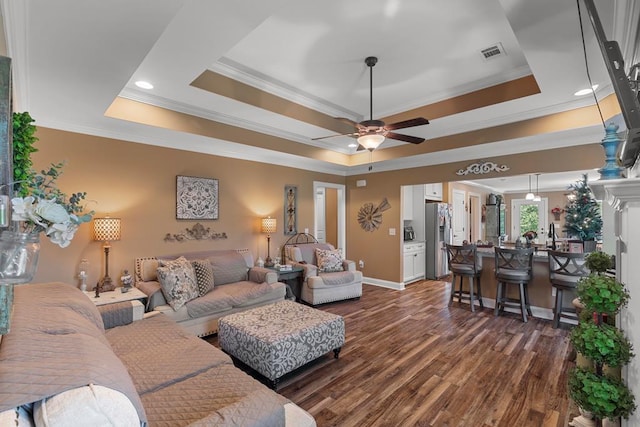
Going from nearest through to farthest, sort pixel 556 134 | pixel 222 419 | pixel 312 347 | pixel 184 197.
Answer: pixel 222 419 → pixel 312 347 → pixel 556 134 → pixel 184 197

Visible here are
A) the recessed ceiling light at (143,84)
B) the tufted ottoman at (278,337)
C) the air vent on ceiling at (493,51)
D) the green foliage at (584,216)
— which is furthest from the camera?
the green foliage at (584,216)

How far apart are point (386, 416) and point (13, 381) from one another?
209 cm

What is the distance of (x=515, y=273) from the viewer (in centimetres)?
393

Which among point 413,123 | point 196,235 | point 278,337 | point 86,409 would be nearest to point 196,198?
point 196,235

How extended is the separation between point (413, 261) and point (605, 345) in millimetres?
4709

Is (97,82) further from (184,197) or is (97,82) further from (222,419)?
(222,419)

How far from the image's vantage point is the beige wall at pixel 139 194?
3201 millimetres

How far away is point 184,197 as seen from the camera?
13.3 feet

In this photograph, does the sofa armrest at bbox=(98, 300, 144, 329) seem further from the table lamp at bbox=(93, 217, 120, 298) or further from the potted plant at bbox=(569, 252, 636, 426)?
the potted plant at bbox=(569, 252, 636, 426)

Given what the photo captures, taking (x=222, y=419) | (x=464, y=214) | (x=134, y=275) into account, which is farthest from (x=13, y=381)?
(x=464, y=214)

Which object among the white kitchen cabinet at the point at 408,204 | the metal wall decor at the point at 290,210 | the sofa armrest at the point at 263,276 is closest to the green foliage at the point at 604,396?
the sofa armrest at the point at 263,276

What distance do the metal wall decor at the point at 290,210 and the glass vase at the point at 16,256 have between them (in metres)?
4.38

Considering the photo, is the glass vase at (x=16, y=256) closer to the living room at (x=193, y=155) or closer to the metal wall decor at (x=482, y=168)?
the living room at (x=193, y=155)

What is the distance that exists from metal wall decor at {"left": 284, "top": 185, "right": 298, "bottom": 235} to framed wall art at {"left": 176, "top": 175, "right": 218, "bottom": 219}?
1335 mm
